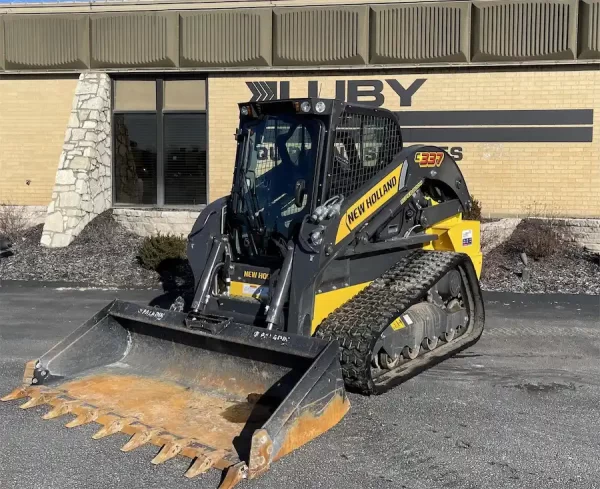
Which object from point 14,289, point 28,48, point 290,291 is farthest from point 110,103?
point 290,291

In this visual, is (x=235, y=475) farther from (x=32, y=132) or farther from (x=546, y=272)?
(x=32, y=132)

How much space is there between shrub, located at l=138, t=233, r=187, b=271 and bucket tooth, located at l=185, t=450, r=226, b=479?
7.68m

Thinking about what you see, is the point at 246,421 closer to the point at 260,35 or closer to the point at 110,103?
the point at 260,35

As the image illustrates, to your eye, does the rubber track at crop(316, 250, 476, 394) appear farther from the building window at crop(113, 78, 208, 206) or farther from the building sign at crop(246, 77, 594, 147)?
the building window at crop(113, 78, 208, 206)

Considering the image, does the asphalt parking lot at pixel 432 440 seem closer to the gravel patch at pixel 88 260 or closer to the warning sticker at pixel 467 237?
the warning sticker at pixel 467 237

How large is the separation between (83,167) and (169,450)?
10560 millimetres

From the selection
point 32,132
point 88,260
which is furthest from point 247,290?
point 32,132

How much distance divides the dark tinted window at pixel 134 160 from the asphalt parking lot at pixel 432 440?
830cm

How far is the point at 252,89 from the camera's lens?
14.6 meters

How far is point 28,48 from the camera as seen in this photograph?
49.8ft

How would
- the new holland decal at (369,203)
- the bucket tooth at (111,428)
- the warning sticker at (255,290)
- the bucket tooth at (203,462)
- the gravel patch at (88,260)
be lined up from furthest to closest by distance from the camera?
the gravel patch at (88,260) < the warning sticker at (255,290) < the new holland decal at (369,203) < the bucket tooth at (111,428) < the bucket tooth at (203,462)

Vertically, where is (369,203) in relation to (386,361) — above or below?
above

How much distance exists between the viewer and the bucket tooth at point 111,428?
4.91 metres

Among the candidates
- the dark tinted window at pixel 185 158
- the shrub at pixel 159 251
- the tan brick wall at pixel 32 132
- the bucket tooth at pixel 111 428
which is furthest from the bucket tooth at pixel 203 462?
the tan brick wall at pixel 32 132
